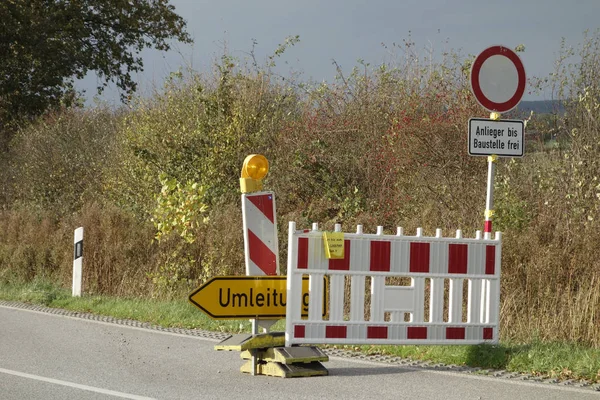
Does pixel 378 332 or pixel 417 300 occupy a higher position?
pixel 417 300

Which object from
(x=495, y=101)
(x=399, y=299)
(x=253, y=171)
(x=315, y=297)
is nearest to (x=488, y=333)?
(x=399, y=299)

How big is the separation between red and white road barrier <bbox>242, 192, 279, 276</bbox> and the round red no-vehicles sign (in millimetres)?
2581

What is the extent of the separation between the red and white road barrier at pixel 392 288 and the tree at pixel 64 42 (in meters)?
17.2

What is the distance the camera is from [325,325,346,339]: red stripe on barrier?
8327 millimetres

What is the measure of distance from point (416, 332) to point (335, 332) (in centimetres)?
84

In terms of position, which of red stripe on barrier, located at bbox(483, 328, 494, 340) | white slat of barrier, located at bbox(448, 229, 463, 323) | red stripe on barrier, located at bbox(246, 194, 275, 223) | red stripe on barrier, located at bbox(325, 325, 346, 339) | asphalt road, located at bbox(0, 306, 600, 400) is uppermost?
red stripe on barrier, located at bbox(246, 194, 275, 223)

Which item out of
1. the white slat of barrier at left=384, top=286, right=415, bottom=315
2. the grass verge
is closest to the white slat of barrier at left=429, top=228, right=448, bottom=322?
the white slat of barrier at left=384, top=286, right=415, bottom=315

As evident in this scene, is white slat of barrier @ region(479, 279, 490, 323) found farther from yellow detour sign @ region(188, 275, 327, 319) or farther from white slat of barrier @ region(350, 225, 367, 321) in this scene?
yellow detour sign @ region(188, 275, 327, 319)

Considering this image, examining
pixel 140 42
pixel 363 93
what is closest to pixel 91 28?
pixel 140 42

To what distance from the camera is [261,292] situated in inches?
322

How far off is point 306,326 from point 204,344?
201 centimetres

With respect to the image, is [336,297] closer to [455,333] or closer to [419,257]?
[419,257]

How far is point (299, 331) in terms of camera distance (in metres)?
8.17

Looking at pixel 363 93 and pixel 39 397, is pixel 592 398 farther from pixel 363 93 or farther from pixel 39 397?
pixel 363 93
